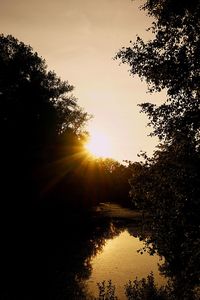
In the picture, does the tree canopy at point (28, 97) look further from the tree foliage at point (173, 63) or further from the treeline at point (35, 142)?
the tree foliage at point (173, 63)

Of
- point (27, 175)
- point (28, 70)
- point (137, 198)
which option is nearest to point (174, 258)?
point (137, 198)

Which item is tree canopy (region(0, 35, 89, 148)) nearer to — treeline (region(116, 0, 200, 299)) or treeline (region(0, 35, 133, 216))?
Answer: treeline (region(0, 35, 133, 216))

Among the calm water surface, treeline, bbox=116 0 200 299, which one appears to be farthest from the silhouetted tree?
treeline, bbox=116 0 200 299

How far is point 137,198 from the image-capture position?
631 inches

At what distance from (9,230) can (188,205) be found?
3117 centimetres

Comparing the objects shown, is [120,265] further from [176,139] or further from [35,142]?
[35,142]

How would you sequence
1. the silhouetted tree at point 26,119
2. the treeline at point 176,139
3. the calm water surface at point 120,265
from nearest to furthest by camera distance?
the treeline at point 176,139, the calm water surface at point 120,265, the silhouetted tree at point 26,119

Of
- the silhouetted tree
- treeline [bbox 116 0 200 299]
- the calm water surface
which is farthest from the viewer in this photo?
the silhouetted tree

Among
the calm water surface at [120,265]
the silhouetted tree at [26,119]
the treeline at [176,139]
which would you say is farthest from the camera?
the silhouetted tree at [26,119]

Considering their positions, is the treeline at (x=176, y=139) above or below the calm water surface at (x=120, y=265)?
above

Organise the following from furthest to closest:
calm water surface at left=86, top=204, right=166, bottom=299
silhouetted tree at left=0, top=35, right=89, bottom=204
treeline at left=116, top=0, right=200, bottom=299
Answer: silhouetted tree at left=0, top=35, right=89, bottom=204 → calm water surface at left=86, top=204, right=166, bottom=299 → treeline at left=116, top=0, right=200, bottom=299

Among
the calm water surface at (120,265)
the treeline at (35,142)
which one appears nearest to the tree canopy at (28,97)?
the treeline at (35,142)

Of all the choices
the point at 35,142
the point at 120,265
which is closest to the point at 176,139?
the point at 120,265

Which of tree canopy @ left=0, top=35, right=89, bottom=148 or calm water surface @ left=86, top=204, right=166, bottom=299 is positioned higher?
tree canopy @ left=0, top=35, right=89, bottom=148
